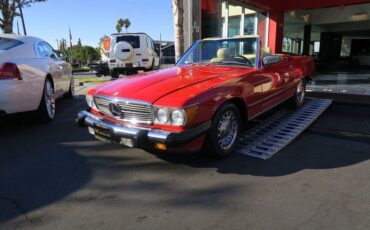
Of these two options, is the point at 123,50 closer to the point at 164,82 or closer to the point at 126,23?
the point at 164,82

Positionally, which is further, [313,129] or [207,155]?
[313,129]

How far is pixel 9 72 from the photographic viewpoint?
4496 mm

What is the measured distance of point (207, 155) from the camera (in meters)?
3.82

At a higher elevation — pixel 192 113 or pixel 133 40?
pixel 133 40

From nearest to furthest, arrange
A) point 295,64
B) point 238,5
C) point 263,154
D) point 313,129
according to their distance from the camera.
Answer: point 263,154
point 313,129
point 295,64
point 238,5

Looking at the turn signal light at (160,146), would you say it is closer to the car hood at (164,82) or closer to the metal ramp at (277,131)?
the car hood at (164,82)

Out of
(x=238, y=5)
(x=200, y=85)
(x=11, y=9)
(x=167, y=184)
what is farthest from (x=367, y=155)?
(x=11, y=9)

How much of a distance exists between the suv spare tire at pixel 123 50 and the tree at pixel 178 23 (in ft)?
16.0

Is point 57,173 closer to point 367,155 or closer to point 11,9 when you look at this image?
point 367,155

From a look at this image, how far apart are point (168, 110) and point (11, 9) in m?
23.7

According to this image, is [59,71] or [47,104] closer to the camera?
[47,104]

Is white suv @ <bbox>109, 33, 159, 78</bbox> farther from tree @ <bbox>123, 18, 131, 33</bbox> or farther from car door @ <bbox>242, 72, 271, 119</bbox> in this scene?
tree @ <bbox>123, 18, 131, 33</bbox>

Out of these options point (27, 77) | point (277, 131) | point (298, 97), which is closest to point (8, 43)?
point (27, 77)

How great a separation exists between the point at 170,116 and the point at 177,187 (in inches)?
28.5
